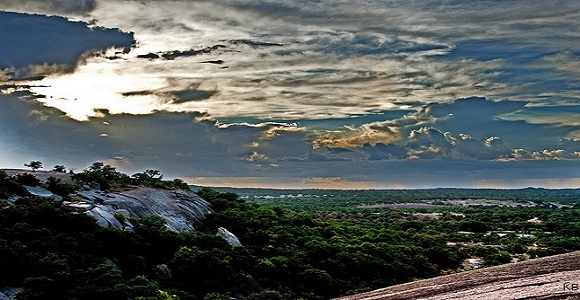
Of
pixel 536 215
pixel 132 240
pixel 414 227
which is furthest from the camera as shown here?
pixel 536 215

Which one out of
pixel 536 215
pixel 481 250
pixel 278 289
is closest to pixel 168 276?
pixel 278 289

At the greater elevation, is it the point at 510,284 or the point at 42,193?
the point at 42,193

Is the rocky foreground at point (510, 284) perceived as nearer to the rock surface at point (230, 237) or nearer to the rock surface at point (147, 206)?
the rock surface at point (230, 237)

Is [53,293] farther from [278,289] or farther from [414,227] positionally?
[414,227]

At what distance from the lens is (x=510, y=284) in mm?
22891

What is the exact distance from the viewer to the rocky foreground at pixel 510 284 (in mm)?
20309

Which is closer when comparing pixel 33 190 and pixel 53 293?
pixel 53 293

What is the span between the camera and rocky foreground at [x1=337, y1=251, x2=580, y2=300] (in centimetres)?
2031

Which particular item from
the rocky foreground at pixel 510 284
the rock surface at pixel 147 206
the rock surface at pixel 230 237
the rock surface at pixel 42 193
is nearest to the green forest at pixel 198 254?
the rock surface at pixel 42 193

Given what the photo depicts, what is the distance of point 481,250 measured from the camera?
238 feet

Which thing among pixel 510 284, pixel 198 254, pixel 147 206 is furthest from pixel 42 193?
pixel 510 284

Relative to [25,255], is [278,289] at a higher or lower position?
lower

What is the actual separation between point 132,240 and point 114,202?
10.4 meters

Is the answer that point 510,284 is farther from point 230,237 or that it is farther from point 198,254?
point 230,237
